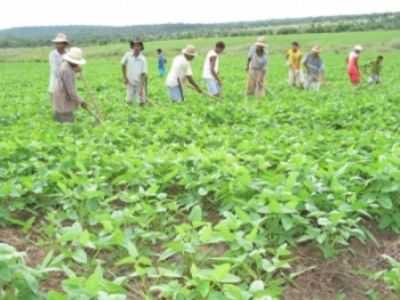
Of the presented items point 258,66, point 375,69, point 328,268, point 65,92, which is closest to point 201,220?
point 328,268

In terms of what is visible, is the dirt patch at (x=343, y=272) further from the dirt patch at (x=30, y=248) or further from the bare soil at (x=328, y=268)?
the dirt patch at (x=30, y=248)

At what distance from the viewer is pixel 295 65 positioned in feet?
63.0

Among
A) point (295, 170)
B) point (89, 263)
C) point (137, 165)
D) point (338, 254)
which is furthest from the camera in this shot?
point (137, 165)

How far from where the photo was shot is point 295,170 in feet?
19.2

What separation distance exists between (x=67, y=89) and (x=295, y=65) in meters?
10.3

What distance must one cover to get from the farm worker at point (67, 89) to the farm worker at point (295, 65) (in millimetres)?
9804

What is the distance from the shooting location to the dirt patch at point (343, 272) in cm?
442

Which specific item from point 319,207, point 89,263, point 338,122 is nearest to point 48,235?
point 89,263

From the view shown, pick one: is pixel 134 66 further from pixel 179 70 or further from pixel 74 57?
pixel 74 57

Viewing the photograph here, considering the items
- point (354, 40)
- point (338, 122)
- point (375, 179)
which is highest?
point (375, 179)

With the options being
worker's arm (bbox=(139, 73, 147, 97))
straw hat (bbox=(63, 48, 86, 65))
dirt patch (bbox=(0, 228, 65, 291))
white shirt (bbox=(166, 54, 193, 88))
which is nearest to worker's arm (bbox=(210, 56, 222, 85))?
white shirt (bbox=(166, 54, 193, 88))

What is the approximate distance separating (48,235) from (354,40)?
5981 centimetres

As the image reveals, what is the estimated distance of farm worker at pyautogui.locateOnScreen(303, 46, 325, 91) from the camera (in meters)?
17.6

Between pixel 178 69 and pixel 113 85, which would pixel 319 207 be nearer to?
pixel 178 69
